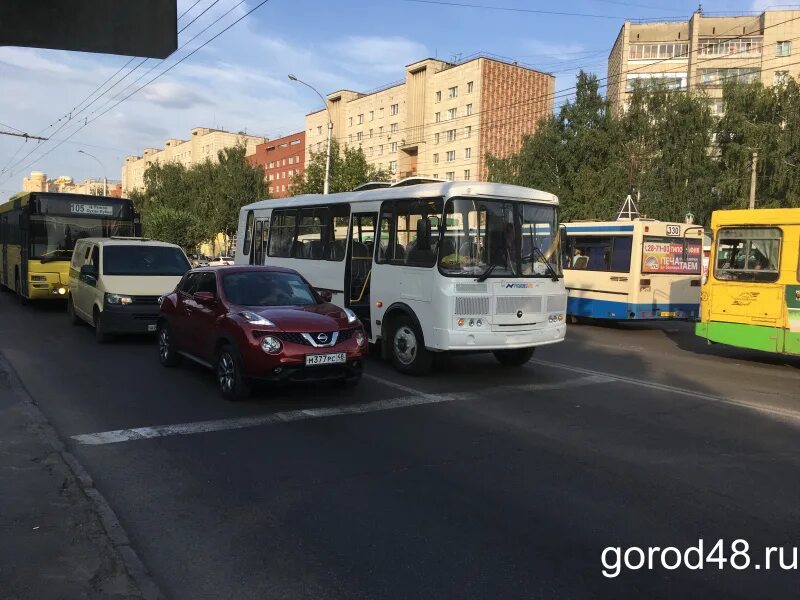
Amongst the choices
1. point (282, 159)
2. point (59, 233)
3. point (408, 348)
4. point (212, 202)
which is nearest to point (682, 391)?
point (408, 348)

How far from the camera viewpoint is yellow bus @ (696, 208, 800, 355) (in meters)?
11.4

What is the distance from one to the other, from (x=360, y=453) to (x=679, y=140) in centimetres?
3655

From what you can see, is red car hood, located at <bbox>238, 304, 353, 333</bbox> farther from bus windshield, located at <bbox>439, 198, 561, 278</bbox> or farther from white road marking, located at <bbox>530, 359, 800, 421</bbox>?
white road marking, located at <bbox>530, 359, 800, 421</bbox>

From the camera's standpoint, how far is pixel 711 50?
203 feet

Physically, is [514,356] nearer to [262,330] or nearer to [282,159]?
[262,330]

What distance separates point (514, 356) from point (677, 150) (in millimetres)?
30925

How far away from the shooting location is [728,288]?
1242 cm

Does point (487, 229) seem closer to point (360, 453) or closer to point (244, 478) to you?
point (360, 453)

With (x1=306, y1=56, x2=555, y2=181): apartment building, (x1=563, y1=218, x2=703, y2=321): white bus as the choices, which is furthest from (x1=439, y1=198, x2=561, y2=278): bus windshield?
(x1=306, y1=56, x2=555, y2=181): apartment building

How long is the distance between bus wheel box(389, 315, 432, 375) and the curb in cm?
487

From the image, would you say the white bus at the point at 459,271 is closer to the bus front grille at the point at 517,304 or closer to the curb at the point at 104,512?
the bus front grille at the point at 517,304

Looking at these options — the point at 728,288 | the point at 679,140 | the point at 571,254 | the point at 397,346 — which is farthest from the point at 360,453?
the point at 679,140

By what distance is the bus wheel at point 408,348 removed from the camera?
9.84 meters

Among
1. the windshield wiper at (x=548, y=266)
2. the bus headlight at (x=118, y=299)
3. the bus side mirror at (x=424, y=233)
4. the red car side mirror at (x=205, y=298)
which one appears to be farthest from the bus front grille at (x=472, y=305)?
the bus headlight at (x=118, y=299)
